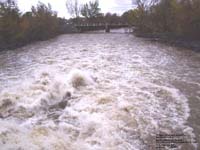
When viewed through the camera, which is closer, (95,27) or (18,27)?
(18,27)

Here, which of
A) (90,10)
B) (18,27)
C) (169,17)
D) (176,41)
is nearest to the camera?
(176,41)

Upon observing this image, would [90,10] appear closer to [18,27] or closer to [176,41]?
[18,27]

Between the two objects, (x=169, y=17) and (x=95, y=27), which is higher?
(x=169, y=17)

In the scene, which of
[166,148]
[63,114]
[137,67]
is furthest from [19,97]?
[137,67]

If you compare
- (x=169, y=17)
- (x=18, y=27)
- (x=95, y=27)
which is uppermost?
(x=169, y=17)

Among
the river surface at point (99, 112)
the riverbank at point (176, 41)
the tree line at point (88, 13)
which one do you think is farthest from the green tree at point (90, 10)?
the river surface at point (99, 112)

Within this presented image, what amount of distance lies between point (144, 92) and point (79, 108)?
2.95m

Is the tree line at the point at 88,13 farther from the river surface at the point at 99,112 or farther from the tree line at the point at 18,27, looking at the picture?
the river surface at the point at 99,112

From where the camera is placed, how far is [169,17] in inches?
1209

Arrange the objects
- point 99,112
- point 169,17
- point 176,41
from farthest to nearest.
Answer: point 169,17 → point 176,41 → point 99,112

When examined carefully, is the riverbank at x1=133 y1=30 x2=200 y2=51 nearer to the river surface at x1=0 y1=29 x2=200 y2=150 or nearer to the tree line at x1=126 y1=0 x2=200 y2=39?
the tree line at x1=126 y1=0 x2=200 y2=39

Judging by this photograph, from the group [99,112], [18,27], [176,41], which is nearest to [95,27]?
[18,27]

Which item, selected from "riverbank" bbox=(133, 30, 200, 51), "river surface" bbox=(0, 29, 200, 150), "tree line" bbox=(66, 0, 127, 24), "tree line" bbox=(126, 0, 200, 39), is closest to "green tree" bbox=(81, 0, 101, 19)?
"tree line" bbox=(66, 0, 127, 24)

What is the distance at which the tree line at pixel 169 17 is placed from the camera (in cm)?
2478
